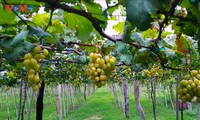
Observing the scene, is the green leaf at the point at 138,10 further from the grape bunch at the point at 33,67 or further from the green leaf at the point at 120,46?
the green leaf at the point at 120,46

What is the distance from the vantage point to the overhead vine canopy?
875mm

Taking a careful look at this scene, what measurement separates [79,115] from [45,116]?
2.04 metres

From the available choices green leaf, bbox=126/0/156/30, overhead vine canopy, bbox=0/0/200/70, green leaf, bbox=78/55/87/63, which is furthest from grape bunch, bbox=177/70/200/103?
green leaf, bbox=78/55/87/63

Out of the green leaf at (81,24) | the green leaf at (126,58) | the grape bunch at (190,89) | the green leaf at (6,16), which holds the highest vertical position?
the green leaf at (6,16)

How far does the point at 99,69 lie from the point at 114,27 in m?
0.50

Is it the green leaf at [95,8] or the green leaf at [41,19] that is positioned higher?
the green leaf at [41,19]

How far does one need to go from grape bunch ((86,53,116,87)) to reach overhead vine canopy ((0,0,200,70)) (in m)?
0.11

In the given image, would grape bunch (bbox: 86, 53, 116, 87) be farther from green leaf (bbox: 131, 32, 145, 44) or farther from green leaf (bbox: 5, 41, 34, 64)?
green leaf (bbox: 5, 41, 34, 64)

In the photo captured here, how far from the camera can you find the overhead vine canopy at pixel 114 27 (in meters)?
0.88

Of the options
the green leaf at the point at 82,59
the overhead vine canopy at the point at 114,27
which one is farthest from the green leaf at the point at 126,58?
the green leaf at the point at 82,59

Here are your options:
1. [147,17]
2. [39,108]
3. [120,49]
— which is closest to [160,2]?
[147,17]

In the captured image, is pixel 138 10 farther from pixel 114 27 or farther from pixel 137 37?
pixel 114 27

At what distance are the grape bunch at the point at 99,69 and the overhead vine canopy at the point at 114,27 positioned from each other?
11 centimetres

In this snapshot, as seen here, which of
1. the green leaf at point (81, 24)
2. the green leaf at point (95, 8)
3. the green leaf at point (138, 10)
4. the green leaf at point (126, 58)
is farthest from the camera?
the green leaf at point (126, 58)
